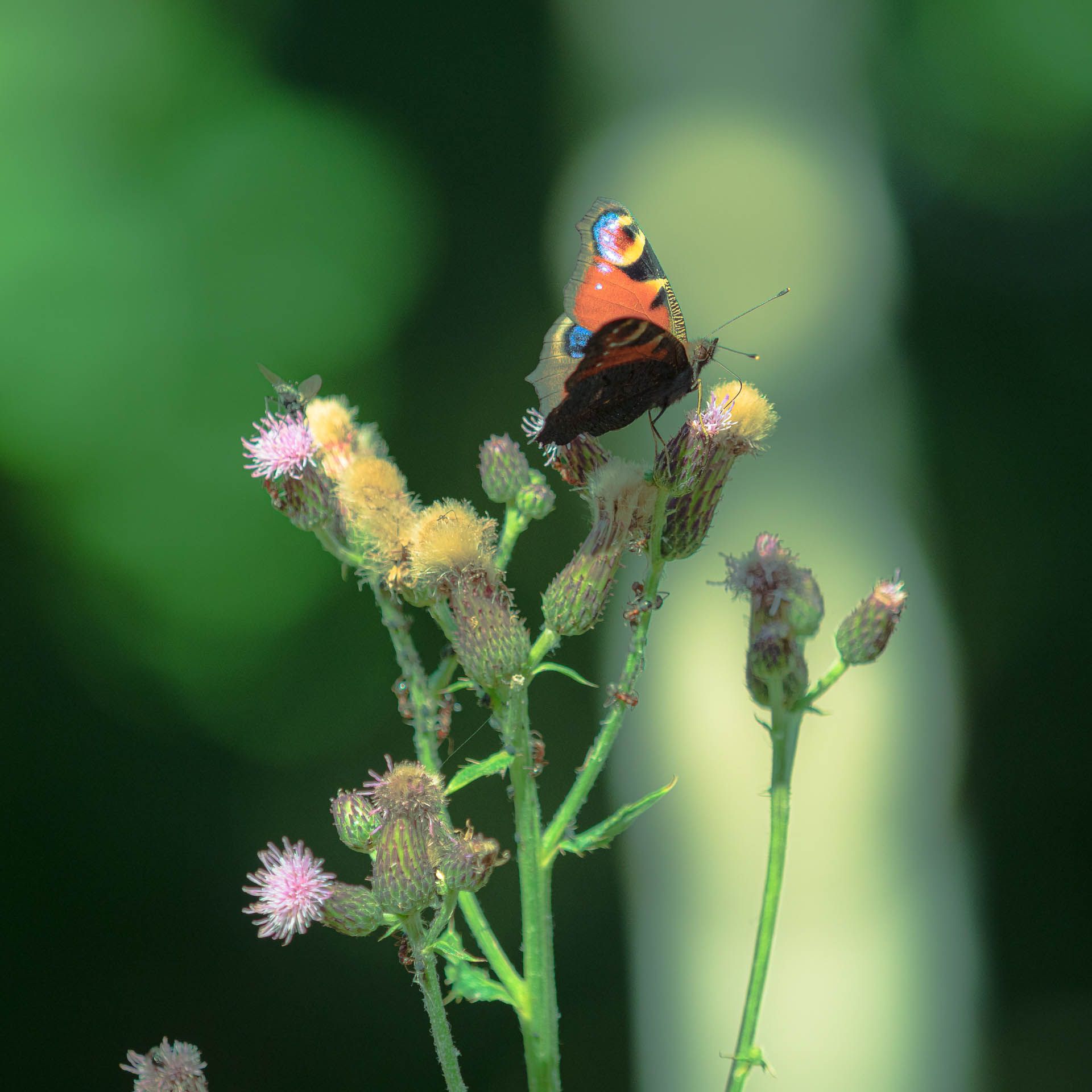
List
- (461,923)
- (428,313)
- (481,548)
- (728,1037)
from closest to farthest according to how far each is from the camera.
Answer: (481,548) → (461,923) → (728,1037) → (428,313)

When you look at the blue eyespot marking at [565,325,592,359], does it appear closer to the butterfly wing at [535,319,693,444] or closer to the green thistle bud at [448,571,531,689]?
the butterfly wing at [535,319,693,444]

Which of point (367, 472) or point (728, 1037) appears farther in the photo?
point (728, 1037)

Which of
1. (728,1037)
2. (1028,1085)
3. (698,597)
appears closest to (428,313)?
(698,597)

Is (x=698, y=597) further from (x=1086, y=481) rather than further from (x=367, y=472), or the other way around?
(x=367, y=472)

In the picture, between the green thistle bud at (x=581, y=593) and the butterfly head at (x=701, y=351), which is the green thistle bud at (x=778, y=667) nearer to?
the green thistle bud at (x=581, y=593)

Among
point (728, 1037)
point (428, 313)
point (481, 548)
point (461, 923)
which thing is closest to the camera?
point (481, 548)

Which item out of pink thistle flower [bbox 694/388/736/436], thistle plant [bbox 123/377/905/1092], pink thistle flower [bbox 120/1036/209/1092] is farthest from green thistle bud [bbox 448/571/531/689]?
pink thistle flower [bbox 120/1036/209/1092]

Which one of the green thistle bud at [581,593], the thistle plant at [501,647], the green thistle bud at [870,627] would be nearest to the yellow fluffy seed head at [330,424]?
the thistle plant at [501,647]

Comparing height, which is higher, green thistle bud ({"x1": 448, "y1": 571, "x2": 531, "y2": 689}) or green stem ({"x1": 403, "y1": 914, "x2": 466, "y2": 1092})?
green thistle bud ({"x1": 448, "y1": 571, "x2": 531, "y2": 689})
